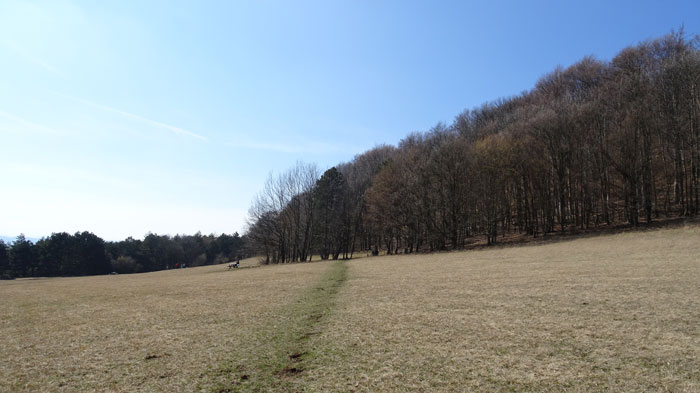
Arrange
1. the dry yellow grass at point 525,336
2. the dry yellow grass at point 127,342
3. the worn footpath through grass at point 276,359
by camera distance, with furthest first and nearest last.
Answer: the dry yellow grass at point 127,342 < the worn footpath through grass at point 276,359 < the dry yellow grass at point 525,336

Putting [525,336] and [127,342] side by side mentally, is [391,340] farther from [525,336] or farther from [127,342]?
[127,342]

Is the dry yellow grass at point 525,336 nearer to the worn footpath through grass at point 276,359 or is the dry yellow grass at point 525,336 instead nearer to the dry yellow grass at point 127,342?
the worn footpath through grass at point 276,359

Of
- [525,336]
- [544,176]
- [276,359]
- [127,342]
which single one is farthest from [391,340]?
[544,176]

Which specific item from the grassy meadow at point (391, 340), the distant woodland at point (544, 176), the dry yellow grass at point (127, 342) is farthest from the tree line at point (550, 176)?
the dry yellow grass at point (127, 342)

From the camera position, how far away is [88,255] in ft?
316

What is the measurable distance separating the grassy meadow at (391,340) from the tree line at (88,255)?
247ft

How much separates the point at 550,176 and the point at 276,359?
164 feet

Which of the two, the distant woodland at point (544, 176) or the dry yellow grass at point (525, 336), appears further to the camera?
the distant woodland at point (544, 176)

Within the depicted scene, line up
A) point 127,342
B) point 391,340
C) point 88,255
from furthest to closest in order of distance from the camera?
point 88,255 < point 127,342 < point 391,340

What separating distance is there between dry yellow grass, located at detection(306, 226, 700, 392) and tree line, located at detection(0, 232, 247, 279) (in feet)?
259

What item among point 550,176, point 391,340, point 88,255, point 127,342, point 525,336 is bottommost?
point 88,255

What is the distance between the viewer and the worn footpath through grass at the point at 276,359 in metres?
7.19

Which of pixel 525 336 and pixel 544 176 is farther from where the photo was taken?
pixel 544 176

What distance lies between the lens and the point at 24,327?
13.6 metres
